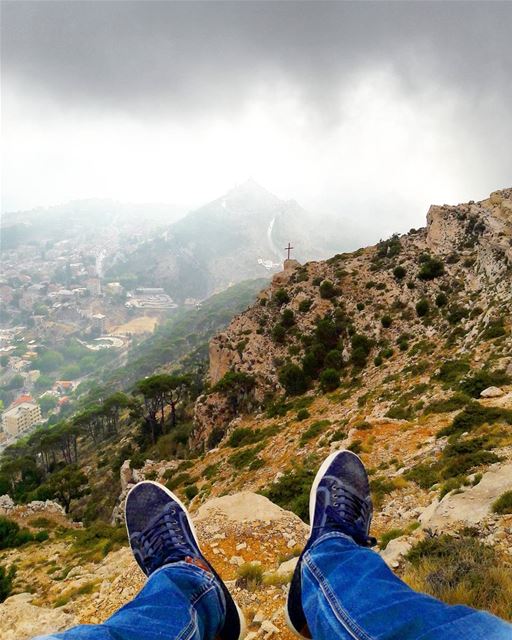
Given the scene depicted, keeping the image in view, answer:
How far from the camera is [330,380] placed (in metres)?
23.3

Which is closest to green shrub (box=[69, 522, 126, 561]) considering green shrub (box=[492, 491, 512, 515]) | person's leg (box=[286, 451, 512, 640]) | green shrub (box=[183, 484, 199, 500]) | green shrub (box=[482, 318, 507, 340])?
green shrub (box=[183, 484, 199, 500])

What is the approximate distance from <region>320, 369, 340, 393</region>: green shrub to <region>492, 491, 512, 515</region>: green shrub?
18085 mm

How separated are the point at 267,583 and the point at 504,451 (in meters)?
5.73

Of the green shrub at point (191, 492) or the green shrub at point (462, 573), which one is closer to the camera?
the green shrub at point (462, 573)

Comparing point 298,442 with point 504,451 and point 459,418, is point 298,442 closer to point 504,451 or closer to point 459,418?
point 459,418

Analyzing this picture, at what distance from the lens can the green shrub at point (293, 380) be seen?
25.2 meters

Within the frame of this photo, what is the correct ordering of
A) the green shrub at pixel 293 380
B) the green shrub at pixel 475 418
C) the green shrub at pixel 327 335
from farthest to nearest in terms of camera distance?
1. the green shrub at pixel 327 335
2. the green shrub at pixel 293 380
3. the green shrub at pixel 475 418

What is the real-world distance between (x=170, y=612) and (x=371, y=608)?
135 cm

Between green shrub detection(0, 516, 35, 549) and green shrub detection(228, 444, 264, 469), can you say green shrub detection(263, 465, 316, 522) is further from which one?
green shrub detection(0, 516, 35, 549)

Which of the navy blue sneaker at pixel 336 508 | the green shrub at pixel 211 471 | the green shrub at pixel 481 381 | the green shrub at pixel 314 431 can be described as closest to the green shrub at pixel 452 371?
the green shrub at pixel 481 381

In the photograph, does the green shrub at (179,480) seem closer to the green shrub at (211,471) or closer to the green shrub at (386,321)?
the green shrub at (211,471)

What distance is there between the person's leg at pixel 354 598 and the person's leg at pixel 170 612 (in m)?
0.66

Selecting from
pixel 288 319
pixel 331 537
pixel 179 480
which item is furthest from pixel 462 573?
pixel 288 319

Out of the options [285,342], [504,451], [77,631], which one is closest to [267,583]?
[77,631]
